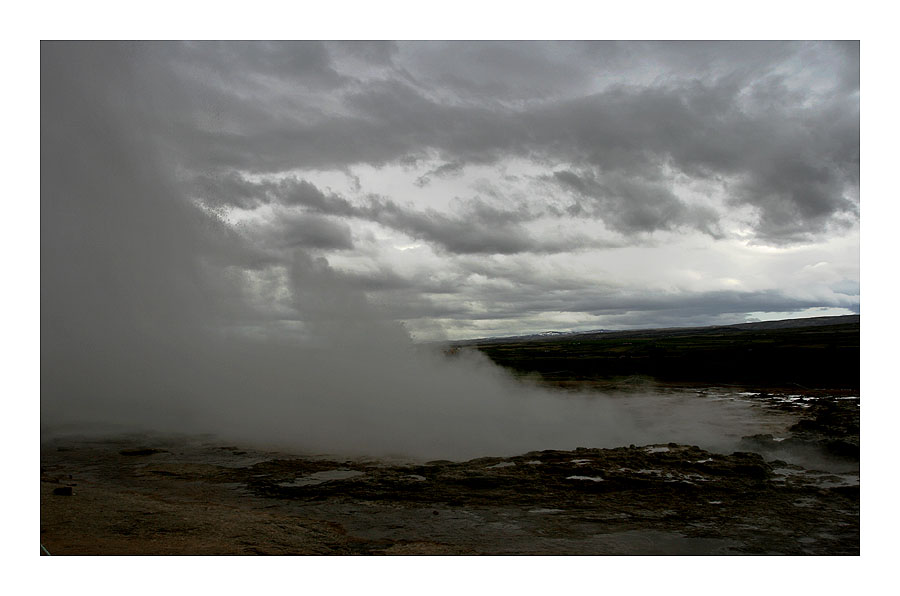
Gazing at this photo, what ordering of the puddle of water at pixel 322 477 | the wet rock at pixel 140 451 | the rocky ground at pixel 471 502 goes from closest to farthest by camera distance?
the rocky ground at pixel 471 502, the puddle of water at pixel 322 477, the wet rock at pixel 140 451

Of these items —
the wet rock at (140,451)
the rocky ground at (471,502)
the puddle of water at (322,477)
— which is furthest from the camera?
the wet rock at (140,451)

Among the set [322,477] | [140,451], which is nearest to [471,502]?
[322,477]

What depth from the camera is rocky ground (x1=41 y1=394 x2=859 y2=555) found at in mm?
10383

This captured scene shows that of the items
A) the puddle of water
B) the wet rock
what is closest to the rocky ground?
the puddle of water

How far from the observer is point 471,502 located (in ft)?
43.2

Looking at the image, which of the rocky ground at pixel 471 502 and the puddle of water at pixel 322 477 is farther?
the puddle of water at pixel 322 477

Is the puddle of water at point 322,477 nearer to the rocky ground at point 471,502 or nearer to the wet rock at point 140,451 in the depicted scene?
the rocky ground at point 471,502

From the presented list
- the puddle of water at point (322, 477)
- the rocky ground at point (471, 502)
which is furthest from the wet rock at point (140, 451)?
the puddle of water at point (322, 477)

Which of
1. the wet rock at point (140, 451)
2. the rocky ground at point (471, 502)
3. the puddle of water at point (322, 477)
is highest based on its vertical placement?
the rocky ground at point (471, 502)

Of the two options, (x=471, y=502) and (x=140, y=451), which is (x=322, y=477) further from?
(x=140, y=451)

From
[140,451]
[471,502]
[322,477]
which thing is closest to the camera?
[471,502]

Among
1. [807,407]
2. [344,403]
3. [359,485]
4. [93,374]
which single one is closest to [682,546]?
[359,485]

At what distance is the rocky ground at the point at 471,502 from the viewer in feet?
34.1

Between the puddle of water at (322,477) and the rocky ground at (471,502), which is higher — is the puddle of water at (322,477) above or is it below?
below
